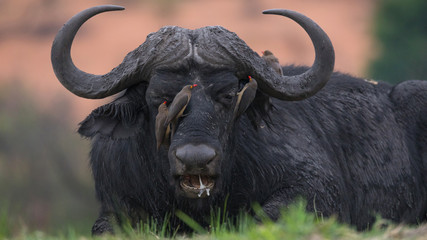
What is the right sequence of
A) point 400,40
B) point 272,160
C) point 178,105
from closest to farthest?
point 178,105, point 272,160, point 400,40

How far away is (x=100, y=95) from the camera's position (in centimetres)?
716

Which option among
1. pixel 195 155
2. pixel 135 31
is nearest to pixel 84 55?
pixel 135 31

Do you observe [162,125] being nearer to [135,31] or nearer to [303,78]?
[303,78]

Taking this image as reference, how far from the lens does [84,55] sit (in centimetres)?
3148

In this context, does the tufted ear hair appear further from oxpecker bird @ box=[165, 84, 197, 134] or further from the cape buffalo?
oxpecker bird @ box=[165, 84, 197, 134]

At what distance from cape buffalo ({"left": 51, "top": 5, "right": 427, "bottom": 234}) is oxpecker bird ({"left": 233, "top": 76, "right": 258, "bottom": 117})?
0.03 feet

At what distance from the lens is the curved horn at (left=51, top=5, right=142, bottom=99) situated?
23.0ft

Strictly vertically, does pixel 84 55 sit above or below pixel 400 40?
above

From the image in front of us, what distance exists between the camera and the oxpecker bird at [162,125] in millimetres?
6585

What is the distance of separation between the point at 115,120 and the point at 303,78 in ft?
5.61

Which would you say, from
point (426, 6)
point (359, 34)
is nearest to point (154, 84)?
point (426, 6)

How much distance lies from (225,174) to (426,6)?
81.1 ft

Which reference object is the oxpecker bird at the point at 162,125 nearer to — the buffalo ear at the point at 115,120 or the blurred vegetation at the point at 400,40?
the buffalo ear at the point at 115,120

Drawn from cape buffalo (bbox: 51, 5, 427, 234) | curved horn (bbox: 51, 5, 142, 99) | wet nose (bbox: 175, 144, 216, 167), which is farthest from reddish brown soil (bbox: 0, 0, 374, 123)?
wet nose (bbox: 175, 144, 216, 167)
